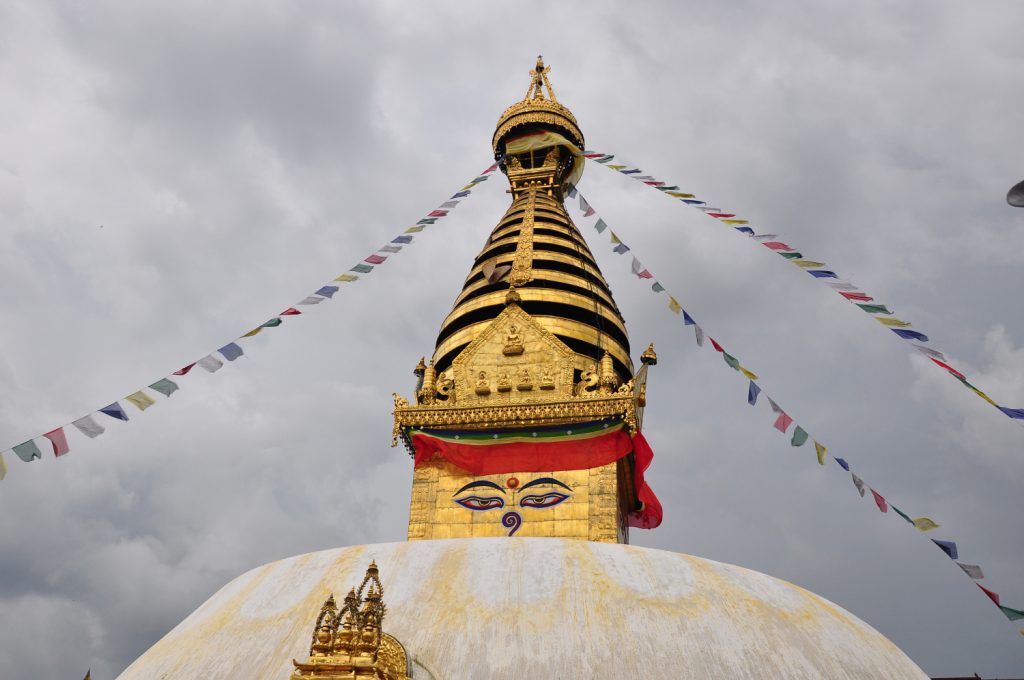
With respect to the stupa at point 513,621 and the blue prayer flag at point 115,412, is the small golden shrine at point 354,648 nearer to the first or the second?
the stupa at point 513,621

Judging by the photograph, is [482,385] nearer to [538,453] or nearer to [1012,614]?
[538,453]

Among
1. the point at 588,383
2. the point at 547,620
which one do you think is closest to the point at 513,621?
the point at 547,620

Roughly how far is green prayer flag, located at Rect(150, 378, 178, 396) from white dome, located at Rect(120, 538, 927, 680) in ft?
9.09

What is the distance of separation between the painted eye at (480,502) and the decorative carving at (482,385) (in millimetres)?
1736

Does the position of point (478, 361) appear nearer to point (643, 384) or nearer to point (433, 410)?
point (433, 410)

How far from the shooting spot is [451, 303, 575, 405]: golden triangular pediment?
13.0 meters

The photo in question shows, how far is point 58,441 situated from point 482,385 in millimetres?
6529

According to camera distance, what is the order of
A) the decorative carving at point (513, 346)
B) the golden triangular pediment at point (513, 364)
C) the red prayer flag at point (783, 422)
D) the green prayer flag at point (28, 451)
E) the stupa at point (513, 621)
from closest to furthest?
the stupa at point (513, 621) → the green prayer flag at point (28, 451) → the red prayer flag at point (783, 422) → the golden triangular pediment at point (513, 364) → the decorative carving at point (513, 346)

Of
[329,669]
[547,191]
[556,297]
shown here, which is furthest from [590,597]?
[547,191]

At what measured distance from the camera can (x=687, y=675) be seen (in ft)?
18.0

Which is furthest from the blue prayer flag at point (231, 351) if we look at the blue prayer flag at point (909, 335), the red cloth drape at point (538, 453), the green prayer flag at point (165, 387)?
the blue prayer flag at point (909, 335)

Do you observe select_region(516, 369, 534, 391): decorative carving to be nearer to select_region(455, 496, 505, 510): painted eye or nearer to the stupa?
select_region(455, 496, 505, 510): painted eye

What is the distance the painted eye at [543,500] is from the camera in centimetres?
1195

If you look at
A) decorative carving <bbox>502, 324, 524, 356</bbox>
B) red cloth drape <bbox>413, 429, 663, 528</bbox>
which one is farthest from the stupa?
decorative carving <bbox>502, 324, 524, 356</bbox>
